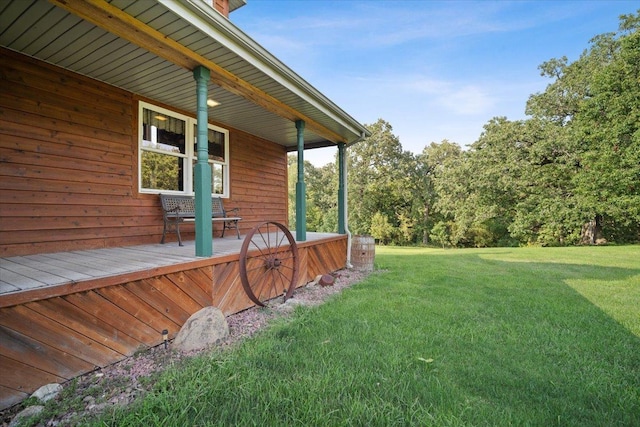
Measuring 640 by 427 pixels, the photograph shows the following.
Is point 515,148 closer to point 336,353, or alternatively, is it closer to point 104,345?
point 336,353

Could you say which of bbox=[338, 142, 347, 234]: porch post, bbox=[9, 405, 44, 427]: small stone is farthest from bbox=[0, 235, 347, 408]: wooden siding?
bbox=[338, 142, 347, 234]: porch post

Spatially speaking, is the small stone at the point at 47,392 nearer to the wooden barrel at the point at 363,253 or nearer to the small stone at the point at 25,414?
the small stone at the point at 25,414

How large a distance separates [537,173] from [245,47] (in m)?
15.2

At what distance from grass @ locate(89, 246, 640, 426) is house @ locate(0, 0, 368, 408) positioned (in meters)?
0.66

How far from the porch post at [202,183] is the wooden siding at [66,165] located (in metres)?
1.71

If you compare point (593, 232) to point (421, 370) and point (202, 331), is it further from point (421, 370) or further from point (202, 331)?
point (202, 331)

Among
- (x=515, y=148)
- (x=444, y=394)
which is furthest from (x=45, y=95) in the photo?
(x=515, y=148)

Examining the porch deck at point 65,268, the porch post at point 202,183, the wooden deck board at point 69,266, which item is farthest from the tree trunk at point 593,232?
the wooden deck board at point 69,266

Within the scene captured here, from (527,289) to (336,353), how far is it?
3542 mm

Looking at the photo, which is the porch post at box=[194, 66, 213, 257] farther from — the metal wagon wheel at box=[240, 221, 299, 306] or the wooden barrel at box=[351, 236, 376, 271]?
the wooden barrel at box=[351, 236, 376, 271]

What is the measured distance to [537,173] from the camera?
13.8 meters

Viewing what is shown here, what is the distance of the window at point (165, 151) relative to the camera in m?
4.29

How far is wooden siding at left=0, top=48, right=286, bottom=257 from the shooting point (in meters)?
3.07

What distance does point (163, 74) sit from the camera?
142 inches
